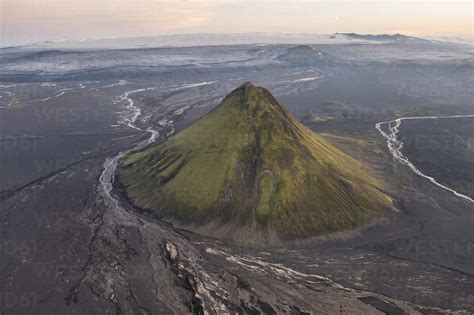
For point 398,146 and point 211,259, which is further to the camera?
point 398,146

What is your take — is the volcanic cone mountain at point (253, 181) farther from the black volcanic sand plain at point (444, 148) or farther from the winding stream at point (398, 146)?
the black volcanic sand plain at point (444, 148)

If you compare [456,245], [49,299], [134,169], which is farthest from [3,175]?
[456,245]

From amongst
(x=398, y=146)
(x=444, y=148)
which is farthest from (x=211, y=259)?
(x=444, y=148)

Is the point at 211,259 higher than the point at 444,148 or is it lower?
lower

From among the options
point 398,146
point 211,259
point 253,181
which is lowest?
point 211,259

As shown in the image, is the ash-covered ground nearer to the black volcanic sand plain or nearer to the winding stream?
the black volcanic sand plain

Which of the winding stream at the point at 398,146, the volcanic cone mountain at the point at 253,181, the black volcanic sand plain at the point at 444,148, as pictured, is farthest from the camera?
the black volcanic sand plain at the point at 444,148

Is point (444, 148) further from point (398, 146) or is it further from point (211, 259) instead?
point (211, 259)

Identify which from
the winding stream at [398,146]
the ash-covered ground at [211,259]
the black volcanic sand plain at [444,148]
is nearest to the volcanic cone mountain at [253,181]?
the ash-covered ground at [211,259]

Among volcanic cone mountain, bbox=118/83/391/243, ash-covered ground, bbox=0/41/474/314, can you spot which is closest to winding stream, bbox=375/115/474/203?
ash-covered ground, bbox=0/41/474/314
